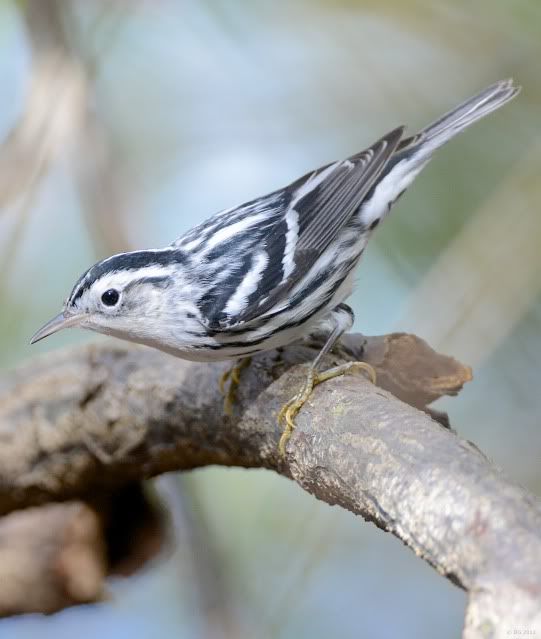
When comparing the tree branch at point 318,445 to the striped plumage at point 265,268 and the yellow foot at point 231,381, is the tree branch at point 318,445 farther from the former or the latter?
the striped plumage at point 265,268

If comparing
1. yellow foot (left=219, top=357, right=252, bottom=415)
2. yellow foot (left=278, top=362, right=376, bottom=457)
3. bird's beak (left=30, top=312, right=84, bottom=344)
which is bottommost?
bird's beak (left=30, top=312, right=84, bottom=344)

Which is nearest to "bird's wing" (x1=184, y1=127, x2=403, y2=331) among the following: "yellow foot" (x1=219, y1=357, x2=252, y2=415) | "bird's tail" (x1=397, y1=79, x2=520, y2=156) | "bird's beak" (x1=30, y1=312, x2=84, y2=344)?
"bird's tail" (x1=397, y1=79, x2=520, y2=156)

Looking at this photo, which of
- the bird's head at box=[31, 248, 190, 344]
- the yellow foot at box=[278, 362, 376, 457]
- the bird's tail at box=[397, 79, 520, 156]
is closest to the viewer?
the yellow foot at box=[278, 362, 376, 457]

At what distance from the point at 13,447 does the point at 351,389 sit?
4.52 feet

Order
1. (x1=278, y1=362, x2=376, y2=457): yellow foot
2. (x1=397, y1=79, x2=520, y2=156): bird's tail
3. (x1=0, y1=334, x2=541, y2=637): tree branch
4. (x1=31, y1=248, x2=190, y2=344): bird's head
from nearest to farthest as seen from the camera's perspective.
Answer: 1. (x1=0, y1=334, x2=541, y2=637): tree branch
2. (x1=278, y1=362, x2=376, y2=457): yellow foot
3. (x1=31, y1=248, x2=190, y2=344): bird's head
4. (x1=397, y1=79, x2=520, y2=156): bird's tail

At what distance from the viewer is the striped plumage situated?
243 centimetres

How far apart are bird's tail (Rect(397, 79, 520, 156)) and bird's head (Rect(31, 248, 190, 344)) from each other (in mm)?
983

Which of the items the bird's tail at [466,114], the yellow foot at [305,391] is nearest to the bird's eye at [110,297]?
the yellow foot at [305,391]

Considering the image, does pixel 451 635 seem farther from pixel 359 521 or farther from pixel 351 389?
pixel 351 389

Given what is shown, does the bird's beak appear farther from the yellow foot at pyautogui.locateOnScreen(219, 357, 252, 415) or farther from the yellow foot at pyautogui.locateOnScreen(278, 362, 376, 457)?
the yellow foot at pyautogui.locateOnScreen(278, 362, 376, 457)

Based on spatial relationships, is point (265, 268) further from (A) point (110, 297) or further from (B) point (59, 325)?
(B) point (59, 325)

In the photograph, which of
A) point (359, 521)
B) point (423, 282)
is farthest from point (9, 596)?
point (423, 282)

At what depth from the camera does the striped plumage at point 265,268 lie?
243 cm

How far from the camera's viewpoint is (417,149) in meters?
2.77
